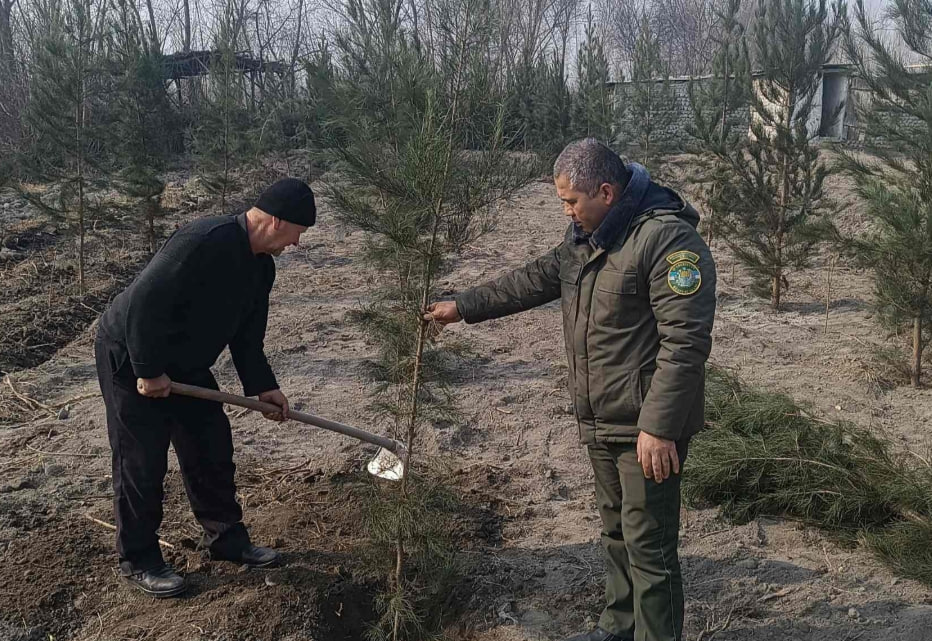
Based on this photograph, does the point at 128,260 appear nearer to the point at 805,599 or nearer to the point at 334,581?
the point at 334,581

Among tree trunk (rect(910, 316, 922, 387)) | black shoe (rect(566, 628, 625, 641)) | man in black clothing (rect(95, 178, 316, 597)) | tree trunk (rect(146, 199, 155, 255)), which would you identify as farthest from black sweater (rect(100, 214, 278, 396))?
tree trunk (rect(146, 199, 155, 255))

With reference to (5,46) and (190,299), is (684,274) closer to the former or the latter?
(190,299)

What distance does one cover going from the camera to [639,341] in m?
2.79

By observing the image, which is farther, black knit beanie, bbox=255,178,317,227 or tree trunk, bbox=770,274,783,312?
tree trunk, bbox=770,274,783,312

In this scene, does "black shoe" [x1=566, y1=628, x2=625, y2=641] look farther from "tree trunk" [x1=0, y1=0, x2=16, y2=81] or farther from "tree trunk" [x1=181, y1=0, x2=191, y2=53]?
"tree trunk" [x1=181, y1=0, x2=191, y2=53]

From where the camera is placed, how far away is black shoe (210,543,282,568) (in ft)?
12.6

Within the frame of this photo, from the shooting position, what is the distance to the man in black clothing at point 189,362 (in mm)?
3273

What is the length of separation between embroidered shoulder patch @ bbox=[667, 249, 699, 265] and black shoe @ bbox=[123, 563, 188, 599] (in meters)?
2.60

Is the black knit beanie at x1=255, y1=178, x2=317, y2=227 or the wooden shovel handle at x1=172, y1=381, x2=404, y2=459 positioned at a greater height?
the black knit beanie at x1=255, y1=178, x2=317, y2=227

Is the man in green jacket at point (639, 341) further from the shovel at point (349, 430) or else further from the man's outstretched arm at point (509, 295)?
the shovel at point (349, 430)

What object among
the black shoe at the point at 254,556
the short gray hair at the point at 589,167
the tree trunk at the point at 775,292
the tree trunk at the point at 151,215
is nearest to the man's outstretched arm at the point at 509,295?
the short gray hair at the point at 589,167

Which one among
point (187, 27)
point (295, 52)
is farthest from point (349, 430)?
point (187, 27)

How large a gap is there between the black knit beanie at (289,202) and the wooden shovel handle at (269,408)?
797 millimetres

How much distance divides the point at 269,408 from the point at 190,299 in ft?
2.19
